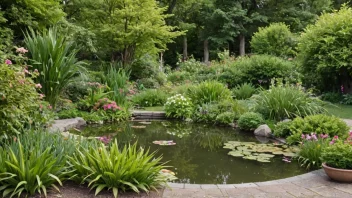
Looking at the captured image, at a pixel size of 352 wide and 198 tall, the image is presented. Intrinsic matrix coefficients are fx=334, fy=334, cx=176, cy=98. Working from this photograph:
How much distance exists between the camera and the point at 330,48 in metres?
10.7

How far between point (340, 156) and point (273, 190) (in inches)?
39.0

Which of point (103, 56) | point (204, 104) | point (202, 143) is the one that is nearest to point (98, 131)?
point (202, 143)

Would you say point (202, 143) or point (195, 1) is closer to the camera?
point (202, 143)

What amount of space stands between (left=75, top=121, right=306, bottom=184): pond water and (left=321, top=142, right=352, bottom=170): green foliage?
678mm

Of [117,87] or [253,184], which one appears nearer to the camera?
[253,184]

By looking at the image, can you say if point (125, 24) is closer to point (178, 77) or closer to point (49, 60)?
point (178, 77)

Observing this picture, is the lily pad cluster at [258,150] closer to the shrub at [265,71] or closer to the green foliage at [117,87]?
the green foliage at [117,87]

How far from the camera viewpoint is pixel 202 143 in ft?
22.0

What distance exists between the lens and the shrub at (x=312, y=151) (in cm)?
486

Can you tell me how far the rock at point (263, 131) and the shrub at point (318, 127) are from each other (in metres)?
0.90

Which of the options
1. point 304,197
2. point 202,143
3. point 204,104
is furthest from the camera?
point 204,104

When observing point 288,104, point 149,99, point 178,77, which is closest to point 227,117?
point 288,104

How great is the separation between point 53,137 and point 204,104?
Answer: 228 inches

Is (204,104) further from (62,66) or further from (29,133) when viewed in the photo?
(29,133)
